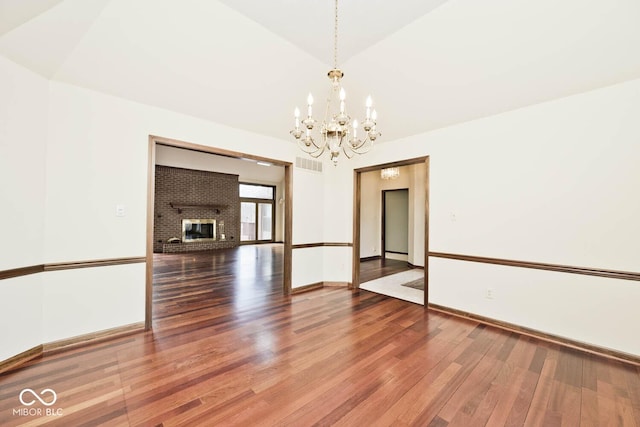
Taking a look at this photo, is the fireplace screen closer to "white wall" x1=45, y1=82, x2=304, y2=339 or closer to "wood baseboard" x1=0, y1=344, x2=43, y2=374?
"white wall" x1=45, y1=82, x2=304, y2=339

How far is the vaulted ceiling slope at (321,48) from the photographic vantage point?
2.05 meters

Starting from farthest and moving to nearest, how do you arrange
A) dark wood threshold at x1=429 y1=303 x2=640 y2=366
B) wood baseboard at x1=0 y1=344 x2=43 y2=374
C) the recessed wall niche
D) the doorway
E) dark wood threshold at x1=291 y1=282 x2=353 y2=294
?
the recessed wall niche < the doorway < dark wood threshold at x1=291 y1=282 x2=353 y2=294 < dark wood threshold at x1=429 y1=303 x2=640 y2=366 < wood baseboard at x1=0 y1=344 x2=43 y2=374

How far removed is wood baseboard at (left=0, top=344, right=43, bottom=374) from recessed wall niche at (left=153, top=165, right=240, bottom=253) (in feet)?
20.6

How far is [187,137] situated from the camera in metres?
3.13

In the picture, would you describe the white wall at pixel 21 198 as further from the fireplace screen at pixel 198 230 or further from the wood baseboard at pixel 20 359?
the fireplace screen at pixel 198 230

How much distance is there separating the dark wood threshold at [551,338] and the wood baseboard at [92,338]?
3.87 m

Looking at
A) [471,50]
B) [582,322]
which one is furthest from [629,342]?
[471,50]

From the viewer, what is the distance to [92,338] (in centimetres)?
254

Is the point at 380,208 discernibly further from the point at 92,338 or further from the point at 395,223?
the point at 92,338

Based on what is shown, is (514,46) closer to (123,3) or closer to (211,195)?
(123,3)

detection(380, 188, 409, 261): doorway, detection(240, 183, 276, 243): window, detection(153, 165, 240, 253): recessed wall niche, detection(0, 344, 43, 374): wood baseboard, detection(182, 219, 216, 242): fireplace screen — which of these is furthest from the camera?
detection(240, 183, 276, 243): window

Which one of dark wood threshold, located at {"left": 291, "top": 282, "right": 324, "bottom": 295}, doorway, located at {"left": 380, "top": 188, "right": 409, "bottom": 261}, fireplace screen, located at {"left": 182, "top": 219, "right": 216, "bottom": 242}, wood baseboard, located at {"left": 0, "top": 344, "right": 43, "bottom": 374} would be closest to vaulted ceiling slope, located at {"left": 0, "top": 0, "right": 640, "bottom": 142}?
wood baseboard, located at {"left": 0, "top": 344, "right": 43, "bottom": 374}

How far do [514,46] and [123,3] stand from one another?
3.49m

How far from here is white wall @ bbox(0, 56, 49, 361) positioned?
206 cm
